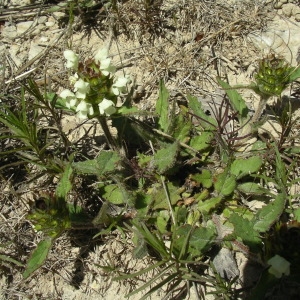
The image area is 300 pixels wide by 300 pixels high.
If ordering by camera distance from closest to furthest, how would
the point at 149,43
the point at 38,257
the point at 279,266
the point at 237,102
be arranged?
the point at 279,266
the point at 38,257
the point at 237,102
the point at 149,43

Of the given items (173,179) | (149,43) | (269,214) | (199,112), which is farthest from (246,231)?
(149,43)

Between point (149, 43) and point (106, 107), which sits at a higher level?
point (106, 107)

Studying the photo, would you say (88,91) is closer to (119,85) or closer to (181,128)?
(119,85)

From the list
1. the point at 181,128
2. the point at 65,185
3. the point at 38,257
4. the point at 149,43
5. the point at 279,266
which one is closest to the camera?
the point at 279,266

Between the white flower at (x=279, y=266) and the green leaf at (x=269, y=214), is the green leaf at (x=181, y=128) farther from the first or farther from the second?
the white flower at (x=279, y=266)

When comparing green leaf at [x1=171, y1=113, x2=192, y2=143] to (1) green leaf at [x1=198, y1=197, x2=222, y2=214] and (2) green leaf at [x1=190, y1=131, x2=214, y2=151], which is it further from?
(1) green leaf at [x1=198, y1=197, x2=222, y2=214]

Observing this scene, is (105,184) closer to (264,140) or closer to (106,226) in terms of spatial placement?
(106,226)

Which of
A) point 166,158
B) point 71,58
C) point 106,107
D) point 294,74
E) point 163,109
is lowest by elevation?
point 166,158

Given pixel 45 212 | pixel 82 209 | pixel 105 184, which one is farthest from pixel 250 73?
pixel 45 212
